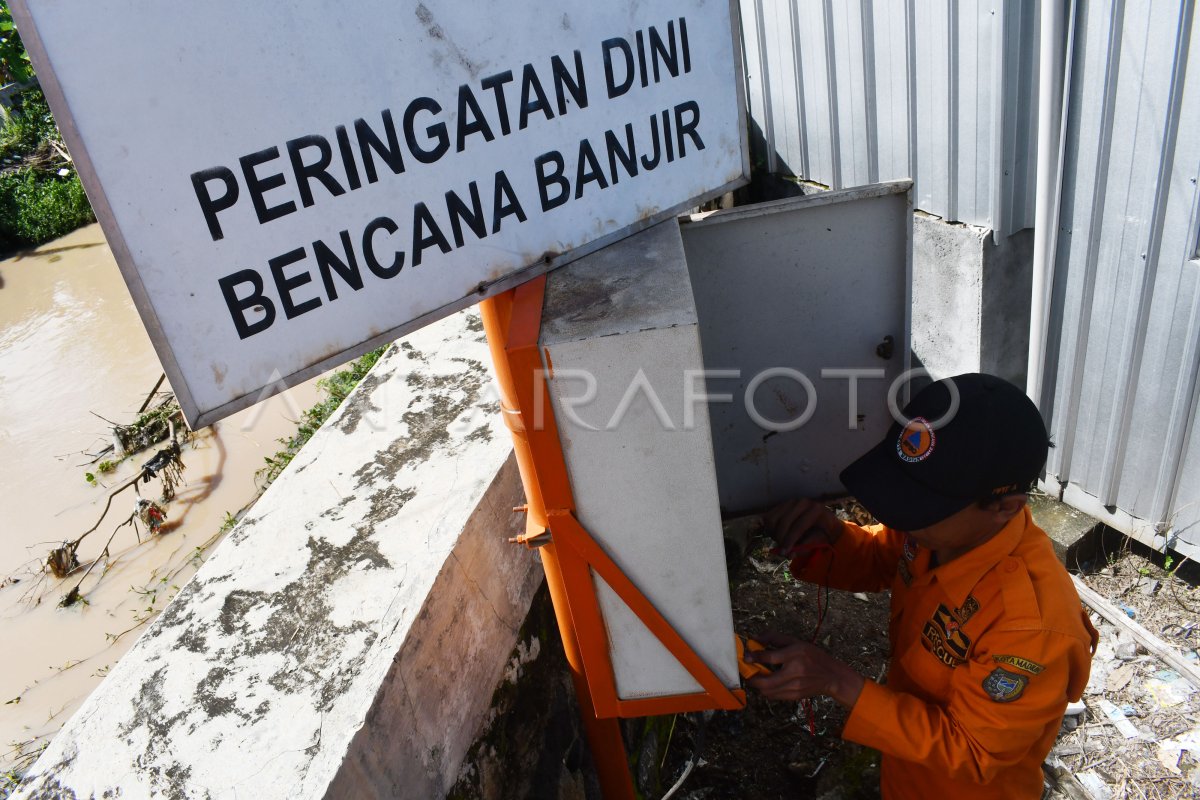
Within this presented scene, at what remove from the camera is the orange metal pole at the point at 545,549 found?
4.64 feet

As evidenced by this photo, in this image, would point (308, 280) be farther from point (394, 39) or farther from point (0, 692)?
point (0, 692)

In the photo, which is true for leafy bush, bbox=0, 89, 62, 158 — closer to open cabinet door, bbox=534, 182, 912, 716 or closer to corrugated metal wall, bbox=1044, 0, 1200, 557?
open cabinet door, bbox=534, 182, 912, 716

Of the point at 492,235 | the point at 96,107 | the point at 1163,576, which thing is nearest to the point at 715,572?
the point at 492,235

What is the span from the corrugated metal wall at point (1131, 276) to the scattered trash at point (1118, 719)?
68 centimetres

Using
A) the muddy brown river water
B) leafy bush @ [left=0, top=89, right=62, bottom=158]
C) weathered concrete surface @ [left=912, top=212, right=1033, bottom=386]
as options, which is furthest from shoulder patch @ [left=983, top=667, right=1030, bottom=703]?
leafy bush @ [left=0, top=89, right=62, bottom=158]

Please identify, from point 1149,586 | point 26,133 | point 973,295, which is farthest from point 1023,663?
point 26,133

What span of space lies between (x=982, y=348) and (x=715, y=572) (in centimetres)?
238

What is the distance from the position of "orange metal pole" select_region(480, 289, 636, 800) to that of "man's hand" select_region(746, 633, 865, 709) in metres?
0.35

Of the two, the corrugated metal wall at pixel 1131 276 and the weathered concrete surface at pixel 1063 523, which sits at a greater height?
the corrugated metal wall at pixel 1131 276

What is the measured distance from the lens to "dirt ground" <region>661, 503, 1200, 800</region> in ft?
8.19

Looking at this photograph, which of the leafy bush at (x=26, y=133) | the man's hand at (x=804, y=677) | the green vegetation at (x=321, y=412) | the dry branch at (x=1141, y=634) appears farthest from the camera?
the leafy bush at (x=26, y=133)

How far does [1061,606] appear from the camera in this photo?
5.30 ft

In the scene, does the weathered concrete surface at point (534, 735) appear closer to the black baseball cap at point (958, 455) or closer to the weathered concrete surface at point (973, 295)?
the black baseball cap at point (958, 455)

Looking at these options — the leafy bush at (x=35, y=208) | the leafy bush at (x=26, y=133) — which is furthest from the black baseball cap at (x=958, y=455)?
the leafy bush at (x=26, y=133)
